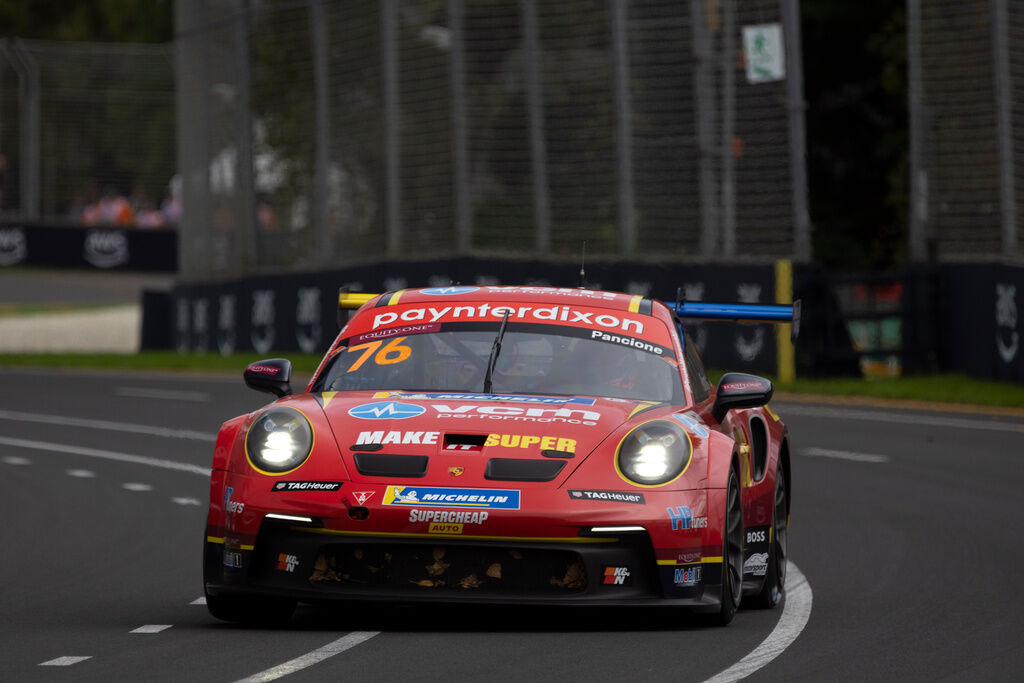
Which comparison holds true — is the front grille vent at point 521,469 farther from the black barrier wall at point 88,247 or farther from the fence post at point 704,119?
the black barrier wall at point 88,247

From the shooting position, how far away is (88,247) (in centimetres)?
4203

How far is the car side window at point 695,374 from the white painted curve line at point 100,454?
6669 millimetres

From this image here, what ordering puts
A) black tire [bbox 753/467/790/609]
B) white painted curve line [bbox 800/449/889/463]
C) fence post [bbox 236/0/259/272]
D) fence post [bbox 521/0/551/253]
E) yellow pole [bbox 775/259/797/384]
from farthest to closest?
fence post [bbox 236/0/259/272] < fence post [bbox 521/0/551/253] < yellow pole [bbox 775/259/797/384] < white painted curve line [bbox 800/449/889/463] < black tire [bbox 753/467/790/609]

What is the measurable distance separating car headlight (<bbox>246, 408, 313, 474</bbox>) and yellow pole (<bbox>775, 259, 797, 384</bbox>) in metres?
16.3

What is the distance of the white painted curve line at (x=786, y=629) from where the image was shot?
6477mm

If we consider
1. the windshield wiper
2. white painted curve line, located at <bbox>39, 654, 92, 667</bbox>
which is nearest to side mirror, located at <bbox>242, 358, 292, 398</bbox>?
the windshield wiper

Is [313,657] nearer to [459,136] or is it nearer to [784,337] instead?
[784,337]

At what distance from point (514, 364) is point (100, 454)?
9.03 metres

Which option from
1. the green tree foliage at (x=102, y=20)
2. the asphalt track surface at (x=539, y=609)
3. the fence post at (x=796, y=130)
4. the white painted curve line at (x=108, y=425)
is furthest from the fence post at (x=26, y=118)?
the green tree foliage at (x=102, y=20)

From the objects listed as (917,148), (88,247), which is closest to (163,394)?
(917,148)

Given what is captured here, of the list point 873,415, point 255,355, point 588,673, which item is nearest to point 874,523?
point 588,673

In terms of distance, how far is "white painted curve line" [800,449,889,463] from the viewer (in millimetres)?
15750

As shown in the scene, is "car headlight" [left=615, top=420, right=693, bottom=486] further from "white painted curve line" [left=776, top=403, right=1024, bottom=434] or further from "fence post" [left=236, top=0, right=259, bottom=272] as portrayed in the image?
"fence post" [left=236, top=0, right=259, bottom=272]

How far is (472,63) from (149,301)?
32.0 ft
